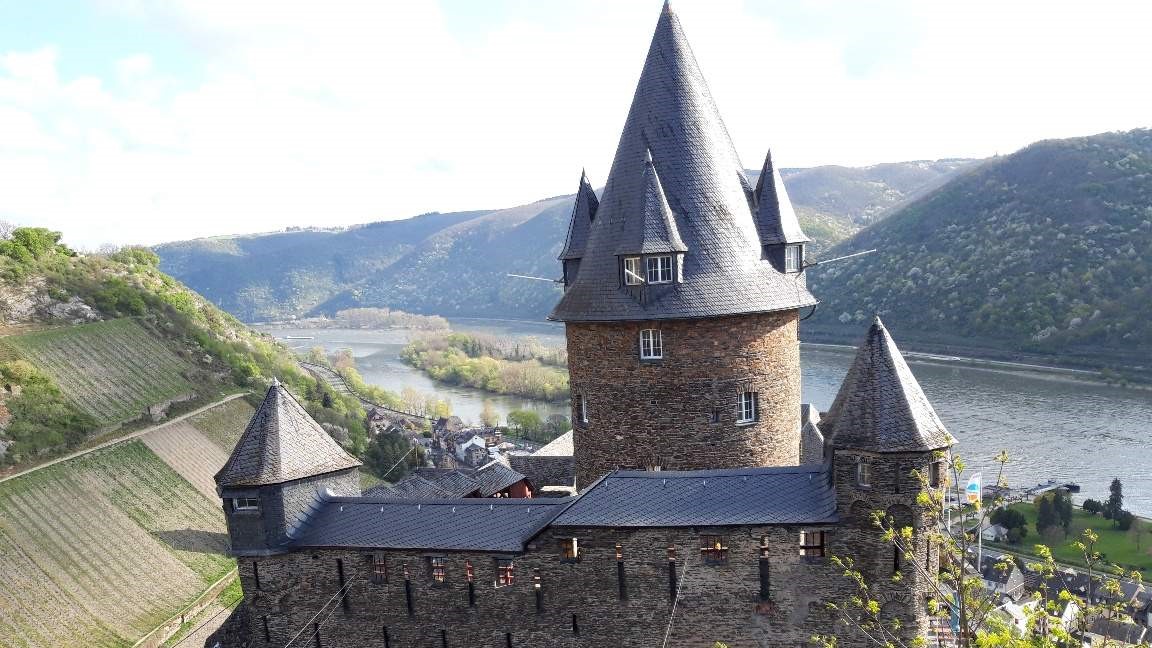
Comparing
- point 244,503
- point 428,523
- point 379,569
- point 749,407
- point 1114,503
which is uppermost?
point 749,407

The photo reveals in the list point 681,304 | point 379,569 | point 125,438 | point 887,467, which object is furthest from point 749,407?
point 125,438


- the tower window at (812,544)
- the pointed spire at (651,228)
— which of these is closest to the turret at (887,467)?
the tower window at (812,544)

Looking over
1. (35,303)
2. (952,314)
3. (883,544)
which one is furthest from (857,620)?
(952,314)

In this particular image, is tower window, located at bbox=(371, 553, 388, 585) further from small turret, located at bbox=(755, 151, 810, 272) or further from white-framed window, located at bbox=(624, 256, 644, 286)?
small turret, located at bbox=(755, 151, 810, 272)

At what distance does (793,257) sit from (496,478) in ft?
42.6

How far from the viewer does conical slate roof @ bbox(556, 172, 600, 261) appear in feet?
56.2

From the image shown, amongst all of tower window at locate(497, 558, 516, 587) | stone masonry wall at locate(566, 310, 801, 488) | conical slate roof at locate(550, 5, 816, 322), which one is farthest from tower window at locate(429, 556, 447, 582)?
conical slate roof at locate(550, 5, 816, 322)

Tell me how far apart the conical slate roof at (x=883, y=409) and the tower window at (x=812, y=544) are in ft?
5.15

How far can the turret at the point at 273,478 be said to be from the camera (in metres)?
14.8

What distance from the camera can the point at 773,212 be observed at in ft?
53.3

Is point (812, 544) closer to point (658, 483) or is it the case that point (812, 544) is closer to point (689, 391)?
point (658, 483)

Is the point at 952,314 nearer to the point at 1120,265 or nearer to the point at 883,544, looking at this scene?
the point at 1120,265

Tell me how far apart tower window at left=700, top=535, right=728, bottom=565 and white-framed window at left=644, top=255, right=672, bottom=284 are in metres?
4.73

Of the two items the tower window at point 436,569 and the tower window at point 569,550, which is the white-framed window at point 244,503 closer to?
the tower window at point 436,569
